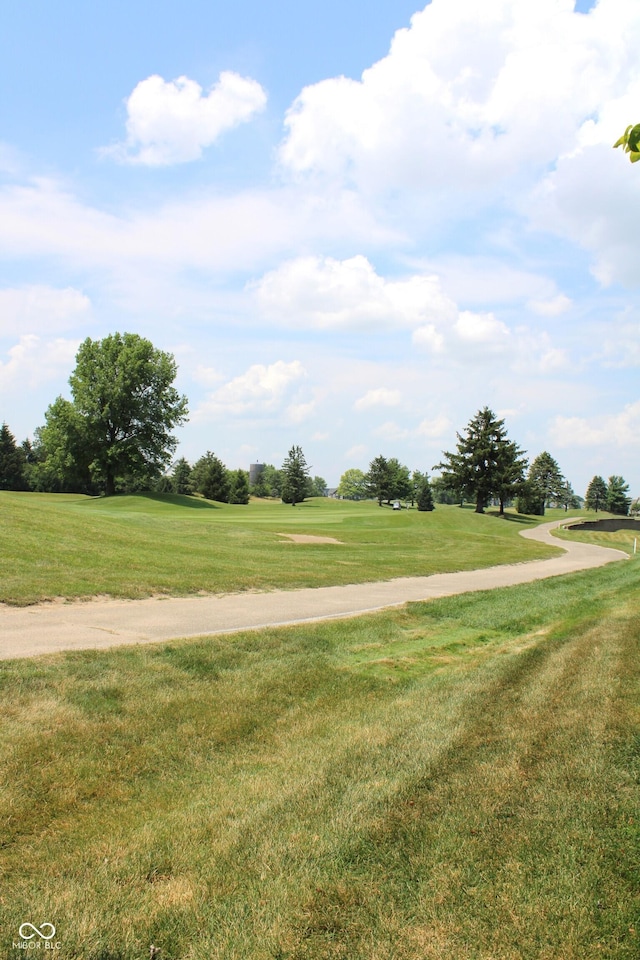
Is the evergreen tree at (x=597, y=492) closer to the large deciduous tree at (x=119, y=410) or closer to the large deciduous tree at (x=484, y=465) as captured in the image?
the large deciduous tree at (x=484, y=465)

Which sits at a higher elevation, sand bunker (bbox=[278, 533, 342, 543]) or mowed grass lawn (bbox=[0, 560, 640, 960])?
mowed grass lawn (bbox=[0, 560, 640, 960])

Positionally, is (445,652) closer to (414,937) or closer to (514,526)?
(414,937)

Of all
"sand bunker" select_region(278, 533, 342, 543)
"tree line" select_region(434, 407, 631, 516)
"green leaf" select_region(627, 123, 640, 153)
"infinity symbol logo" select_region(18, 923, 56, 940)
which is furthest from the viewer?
"tree line" select_region(434, 407, 631, 516)

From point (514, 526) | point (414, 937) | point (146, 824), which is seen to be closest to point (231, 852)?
point (146, 824)

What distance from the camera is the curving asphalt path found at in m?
7.58

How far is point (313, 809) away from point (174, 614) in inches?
251

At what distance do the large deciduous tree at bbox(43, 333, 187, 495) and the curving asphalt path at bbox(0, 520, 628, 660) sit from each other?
43480 mm

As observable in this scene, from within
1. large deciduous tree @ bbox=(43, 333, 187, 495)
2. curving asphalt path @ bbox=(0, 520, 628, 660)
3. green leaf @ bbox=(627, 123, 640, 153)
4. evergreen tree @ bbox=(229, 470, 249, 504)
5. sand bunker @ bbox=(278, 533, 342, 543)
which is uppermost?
large deciduous tree @ bbox=(43, 333, 187, 495)

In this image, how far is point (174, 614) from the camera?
9.80 meters

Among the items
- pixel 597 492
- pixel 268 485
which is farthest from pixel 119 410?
pixel 597 492

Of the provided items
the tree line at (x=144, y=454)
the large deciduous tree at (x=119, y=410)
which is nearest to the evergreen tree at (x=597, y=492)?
the tree line at (x=144, y=454)

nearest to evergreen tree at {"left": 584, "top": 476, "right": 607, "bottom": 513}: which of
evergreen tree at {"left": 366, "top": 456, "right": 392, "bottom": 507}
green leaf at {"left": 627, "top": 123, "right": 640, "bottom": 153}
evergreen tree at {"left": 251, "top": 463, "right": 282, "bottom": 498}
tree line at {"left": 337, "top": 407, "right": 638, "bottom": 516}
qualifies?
tree line at {"left": 337, "top": 407, "right": 638, "bottom": 516}

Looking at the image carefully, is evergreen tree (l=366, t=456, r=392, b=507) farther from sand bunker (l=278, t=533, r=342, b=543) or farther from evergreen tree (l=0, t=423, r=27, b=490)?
sand bunker (l=278, t=533, r=342, b=543)

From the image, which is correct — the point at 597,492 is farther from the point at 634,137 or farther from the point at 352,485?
the point at 634,137
